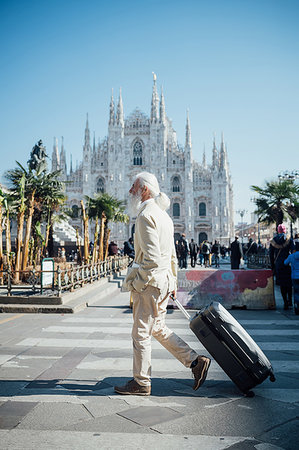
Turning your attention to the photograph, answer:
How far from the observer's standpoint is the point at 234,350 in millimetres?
3176

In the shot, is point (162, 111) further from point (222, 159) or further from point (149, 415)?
point (149, 415)

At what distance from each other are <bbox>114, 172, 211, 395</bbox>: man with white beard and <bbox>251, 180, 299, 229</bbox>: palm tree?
619 inches

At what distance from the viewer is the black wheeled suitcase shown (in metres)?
3.13

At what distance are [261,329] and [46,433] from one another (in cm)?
403

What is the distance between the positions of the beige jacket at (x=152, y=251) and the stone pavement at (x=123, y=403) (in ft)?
2.92

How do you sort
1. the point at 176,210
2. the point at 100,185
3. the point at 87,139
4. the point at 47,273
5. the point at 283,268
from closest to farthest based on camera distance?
the point at 283,268
the point at 47,273
the point at 176,210
the point at 87,139
the point at 100,185

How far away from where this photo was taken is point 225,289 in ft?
26.6

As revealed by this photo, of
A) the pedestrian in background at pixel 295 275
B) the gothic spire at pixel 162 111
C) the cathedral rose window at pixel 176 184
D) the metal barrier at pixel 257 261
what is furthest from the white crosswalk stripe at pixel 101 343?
the gothic spire at pixel 162 111

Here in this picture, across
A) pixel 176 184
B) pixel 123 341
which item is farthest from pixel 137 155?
pixel 123 341

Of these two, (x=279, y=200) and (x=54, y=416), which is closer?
(x=54, y=416)

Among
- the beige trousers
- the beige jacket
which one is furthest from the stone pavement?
the beige jacket

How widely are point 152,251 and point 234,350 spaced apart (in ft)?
3.32

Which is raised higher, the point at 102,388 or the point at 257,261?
the point at 257,261

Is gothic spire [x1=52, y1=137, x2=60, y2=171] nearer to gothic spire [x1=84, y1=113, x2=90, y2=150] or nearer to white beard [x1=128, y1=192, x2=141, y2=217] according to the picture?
gothic spire [x1=84, y1=113, x2=90, y2=150]
